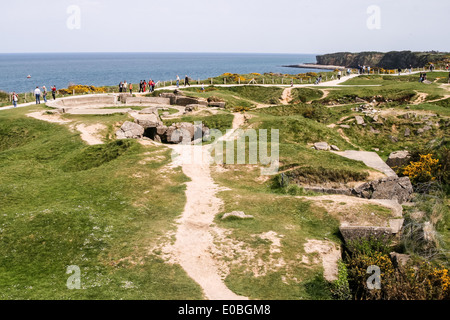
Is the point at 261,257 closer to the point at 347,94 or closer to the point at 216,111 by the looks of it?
the point at 216,111

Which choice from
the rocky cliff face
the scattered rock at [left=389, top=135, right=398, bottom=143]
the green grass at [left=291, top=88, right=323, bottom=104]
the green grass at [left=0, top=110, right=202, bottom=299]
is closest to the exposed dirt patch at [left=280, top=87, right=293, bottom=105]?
the green grass at [left=291, top=88, right=323, bottom=104]

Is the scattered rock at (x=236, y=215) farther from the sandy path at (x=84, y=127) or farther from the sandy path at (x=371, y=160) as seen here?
the sandy path at (x=84, y=127)

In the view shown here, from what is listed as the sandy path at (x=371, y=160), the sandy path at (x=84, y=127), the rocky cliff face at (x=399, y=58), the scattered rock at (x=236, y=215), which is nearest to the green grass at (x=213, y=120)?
the sandy path at (x=84, y=127)

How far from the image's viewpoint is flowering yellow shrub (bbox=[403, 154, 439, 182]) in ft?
85.0

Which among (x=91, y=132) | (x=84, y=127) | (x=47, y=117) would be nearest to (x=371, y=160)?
(x=91, y=132)

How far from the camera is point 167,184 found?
2272cm

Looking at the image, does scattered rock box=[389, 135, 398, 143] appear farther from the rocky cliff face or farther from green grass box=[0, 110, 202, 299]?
the rocky cliff face

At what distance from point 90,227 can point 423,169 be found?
22.3 meters

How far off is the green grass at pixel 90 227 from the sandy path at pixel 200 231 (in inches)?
20.0

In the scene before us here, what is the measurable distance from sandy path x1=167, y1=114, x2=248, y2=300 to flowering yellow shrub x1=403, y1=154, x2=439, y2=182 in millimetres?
14076

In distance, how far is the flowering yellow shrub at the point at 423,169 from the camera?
2590cm

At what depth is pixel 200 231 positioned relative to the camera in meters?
16.8

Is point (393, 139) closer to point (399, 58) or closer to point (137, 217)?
point (137, 217)

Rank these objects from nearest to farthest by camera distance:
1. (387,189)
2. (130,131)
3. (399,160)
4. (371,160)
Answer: (387,189), (399,160), (371,160), (130,131)
